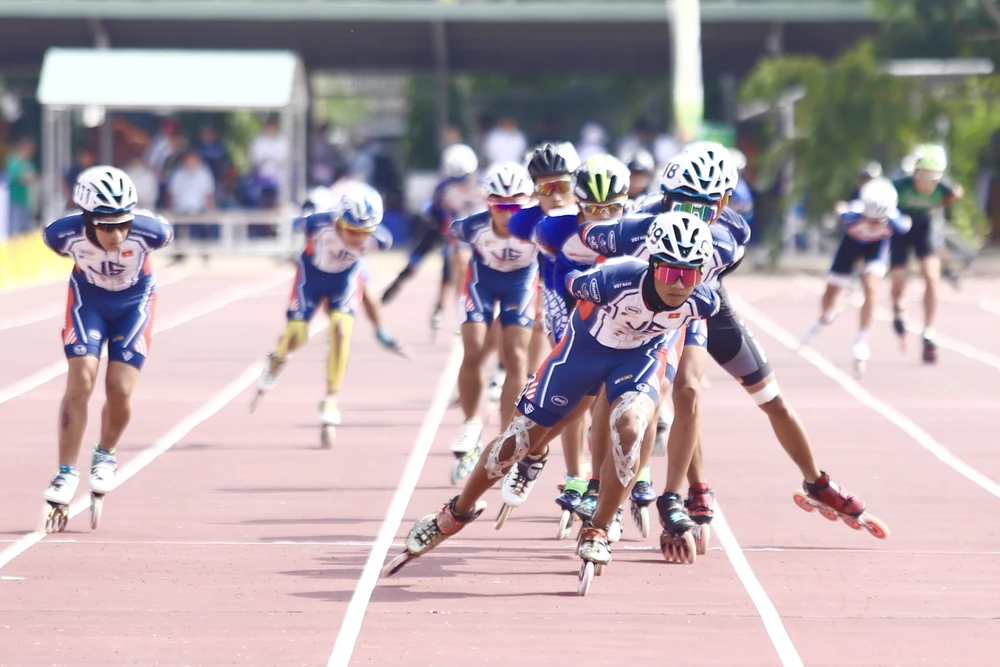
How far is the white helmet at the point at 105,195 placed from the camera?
9.64 meters

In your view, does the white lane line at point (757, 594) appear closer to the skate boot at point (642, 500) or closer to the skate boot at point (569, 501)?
the skate boot at point (642, 500)

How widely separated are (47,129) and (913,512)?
1116 inches

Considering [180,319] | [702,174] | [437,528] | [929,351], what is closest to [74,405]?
[437,528]

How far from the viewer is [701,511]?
930 cm

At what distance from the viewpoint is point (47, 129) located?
36.2 m

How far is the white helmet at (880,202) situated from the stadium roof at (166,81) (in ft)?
61.6

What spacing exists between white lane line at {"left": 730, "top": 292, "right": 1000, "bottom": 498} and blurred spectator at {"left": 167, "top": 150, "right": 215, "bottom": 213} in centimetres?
1281

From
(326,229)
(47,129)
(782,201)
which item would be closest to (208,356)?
(326,229)

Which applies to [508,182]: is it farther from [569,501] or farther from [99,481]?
[99,481]

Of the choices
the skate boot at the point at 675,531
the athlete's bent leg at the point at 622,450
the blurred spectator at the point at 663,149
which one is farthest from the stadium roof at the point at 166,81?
the athlete's bent leg at the point at 622,450

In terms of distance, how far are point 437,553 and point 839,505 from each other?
6.46 feet

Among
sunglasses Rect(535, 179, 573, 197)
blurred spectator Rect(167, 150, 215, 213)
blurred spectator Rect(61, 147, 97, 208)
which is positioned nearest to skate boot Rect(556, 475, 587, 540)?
sunglasses Rect(535, 179, 573, 197)

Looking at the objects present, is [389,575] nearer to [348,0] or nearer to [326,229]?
[326,229]

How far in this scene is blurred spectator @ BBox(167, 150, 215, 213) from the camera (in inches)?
1346
